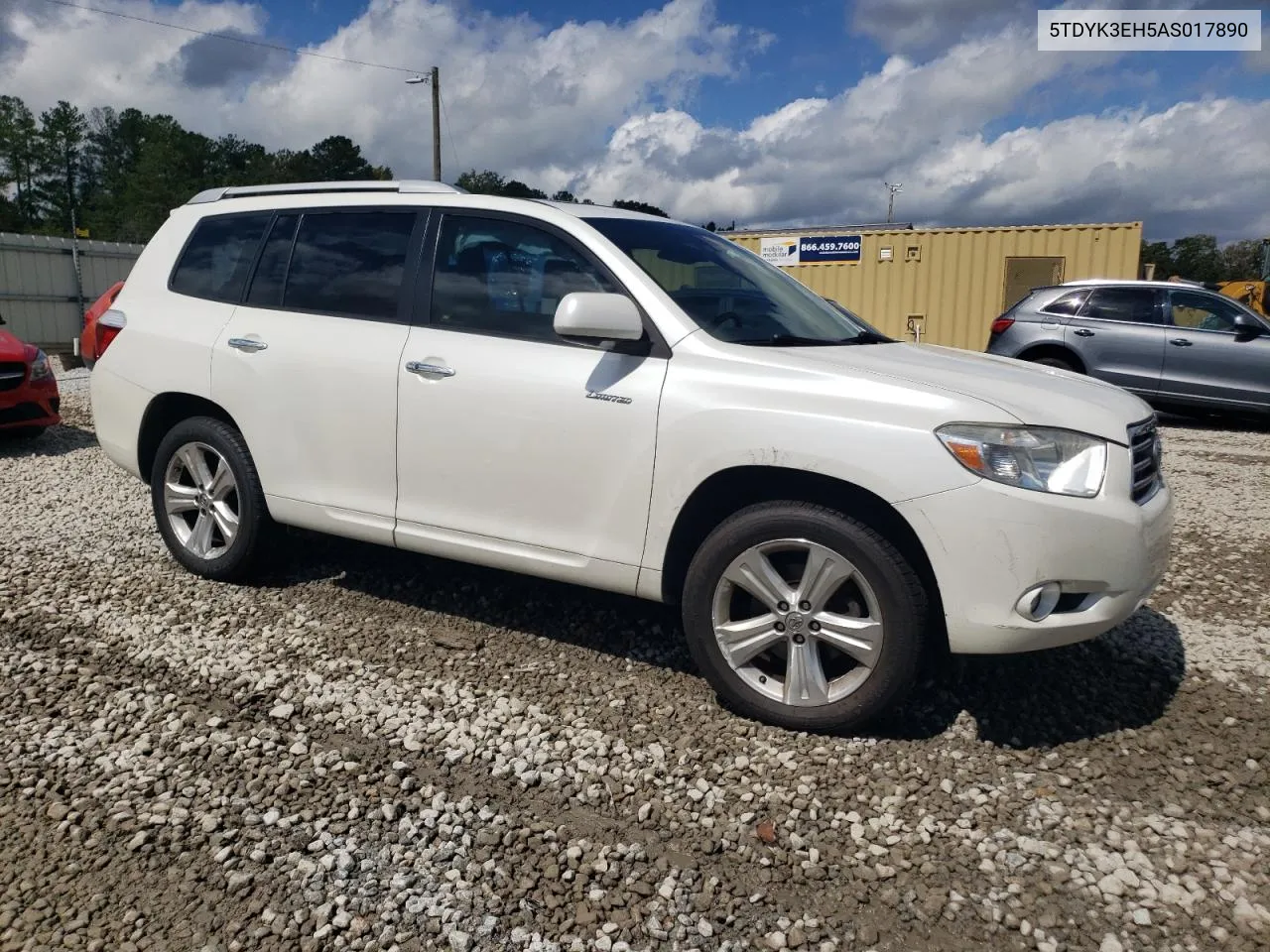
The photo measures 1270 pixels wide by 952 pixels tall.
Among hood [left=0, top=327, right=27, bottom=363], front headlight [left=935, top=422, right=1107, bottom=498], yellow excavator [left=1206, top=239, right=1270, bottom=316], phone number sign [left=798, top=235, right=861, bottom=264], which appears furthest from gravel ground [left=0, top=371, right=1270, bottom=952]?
yellow excavator [left=1206, top=239, right=1270, bottom=316]

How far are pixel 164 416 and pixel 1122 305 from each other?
1051 centimetres

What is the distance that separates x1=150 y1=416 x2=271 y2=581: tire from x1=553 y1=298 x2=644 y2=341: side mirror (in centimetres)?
195

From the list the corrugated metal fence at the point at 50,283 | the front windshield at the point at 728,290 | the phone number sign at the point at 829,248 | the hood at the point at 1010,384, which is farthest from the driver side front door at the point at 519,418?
the corrugated metal fence at the point at 50,283

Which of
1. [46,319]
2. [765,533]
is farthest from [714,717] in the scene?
[46,319]

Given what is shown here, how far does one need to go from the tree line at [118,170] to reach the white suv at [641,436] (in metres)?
69.7

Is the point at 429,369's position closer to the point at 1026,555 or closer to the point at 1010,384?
the point at 1010,384

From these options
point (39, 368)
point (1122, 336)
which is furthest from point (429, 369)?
point (1122, 336)

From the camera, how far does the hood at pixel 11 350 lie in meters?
8.09

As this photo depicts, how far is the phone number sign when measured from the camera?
18.7 m

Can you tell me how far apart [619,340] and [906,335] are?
1610 centimetres

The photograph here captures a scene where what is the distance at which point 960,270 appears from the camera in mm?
17625

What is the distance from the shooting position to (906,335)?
18.4m

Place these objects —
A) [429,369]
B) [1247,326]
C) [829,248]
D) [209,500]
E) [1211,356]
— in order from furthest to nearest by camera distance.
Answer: [829,248]
[1211,356]
[1247,326]
[209,500]
[429,369]

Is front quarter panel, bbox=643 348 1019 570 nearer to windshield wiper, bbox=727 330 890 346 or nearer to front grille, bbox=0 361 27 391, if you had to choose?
windshield wiper, bbox=727 330 890 346
